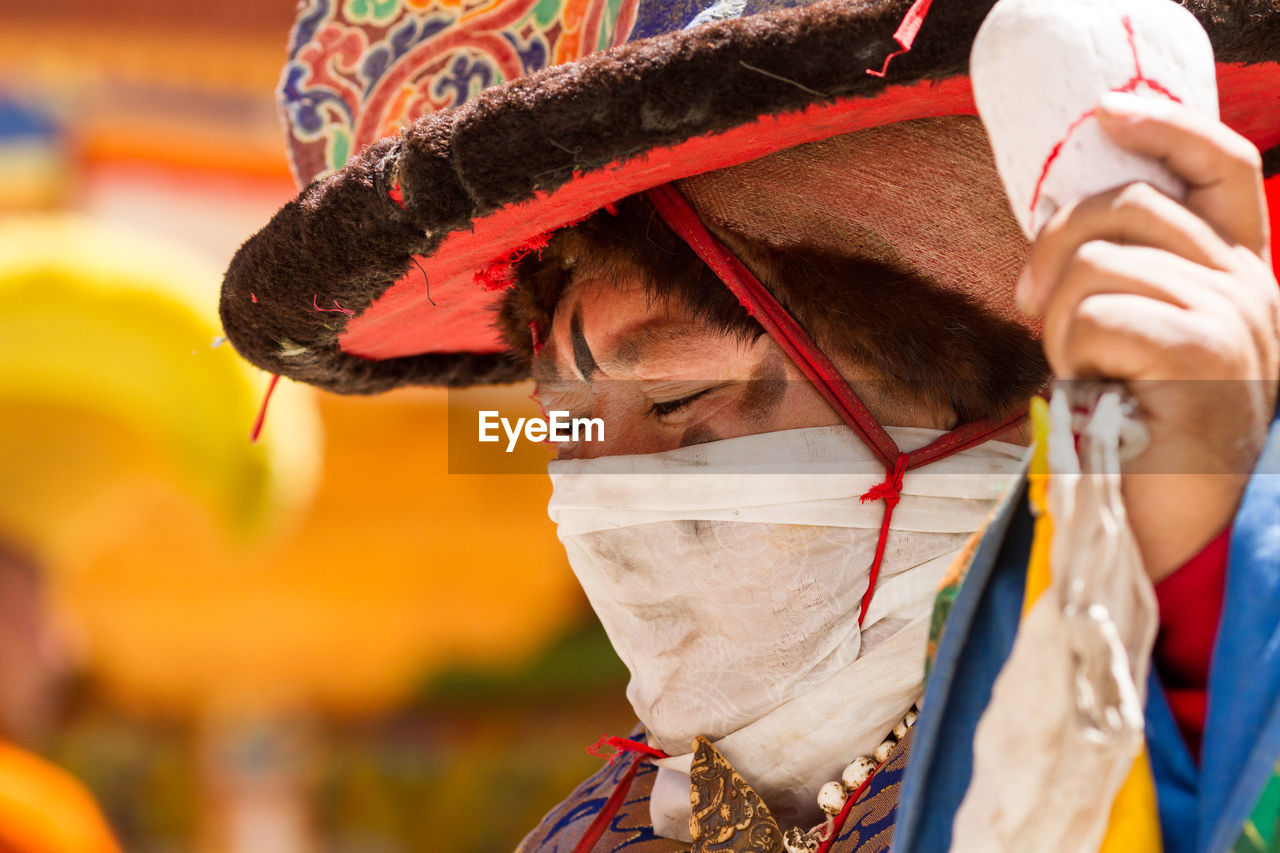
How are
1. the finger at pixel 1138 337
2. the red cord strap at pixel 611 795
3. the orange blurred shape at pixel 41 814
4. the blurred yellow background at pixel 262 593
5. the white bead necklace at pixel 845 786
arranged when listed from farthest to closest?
the blurred yellow background at pixel 262 593 < the orange blurred shape at pixel 41 814 < the red cord strap at pixel 611 795 < the white bead necklace at pixel 845 786 < the finger at pixel 1138 337

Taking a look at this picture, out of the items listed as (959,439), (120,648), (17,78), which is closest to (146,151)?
(17,78)

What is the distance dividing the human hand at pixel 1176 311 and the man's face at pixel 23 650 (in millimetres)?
4167

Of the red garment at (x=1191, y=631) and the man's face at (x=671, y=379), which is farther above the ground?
the red garment at (x=1191, y=631)

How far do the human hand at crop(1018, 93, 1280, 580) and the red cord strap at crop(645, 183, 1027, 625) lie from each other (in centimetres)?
62

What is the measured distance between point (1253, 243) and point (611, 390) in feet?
2.89

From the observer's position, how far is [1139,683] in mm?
717

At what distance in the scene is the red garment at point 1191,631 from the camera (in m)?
0.73

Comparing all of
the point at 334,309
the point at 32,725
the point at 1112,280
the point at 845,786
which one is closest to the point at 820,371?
the point at 845,786

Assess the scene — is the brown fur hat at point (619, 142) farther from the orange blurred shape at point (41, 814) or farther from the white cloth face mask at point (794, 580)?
the orange blurred shape at point (41, 814)

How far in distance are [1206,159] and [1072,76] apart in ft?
0.34

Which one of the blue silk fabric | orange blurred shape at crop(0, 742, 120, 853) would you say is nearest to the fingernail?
the blue silk fabric

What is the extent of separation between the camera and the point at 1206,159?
0.73 meters

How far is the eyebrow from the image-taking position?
59.6 inches

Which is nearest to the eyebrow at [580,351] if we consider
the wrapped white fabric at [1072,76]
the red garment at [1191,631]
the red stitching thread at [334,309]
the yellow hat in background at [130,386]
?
the red stitching thread at [334,309]
